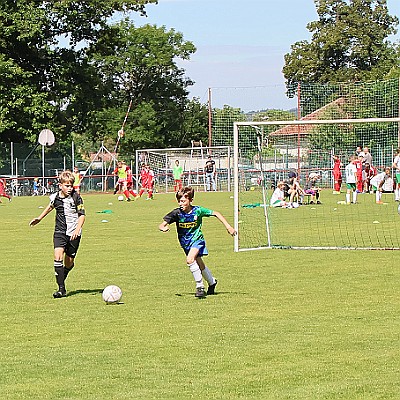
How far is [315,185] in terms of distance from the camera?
35.6m

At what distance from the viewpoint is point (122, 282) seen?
13.3 meters

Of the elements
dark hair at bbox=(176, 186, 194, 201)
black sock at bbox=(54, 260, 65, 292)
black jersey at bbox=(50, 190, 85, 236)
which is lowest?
black sock at bbox=(54, 260, 65, 292)

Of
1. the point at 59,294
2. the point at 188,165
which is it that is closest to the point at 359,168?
the point at 188,165

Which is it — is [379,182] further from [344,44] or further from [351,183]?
[344,44]

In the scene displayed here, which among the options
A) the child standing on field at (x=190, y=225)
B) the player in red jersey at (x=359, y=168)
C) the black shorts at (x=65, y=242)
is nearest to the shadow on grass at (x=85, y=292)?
the black shorts at (x=65, y=242)

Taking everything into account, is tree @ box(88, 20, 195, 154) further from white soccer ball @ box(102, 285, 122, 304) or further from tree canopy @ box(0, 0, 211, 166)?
white soccer ball @ box(102, 285, 122, 304)

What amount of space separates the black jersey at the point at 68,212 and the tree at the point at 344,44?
7143 cm

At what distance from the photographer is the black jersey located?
40.8 ft

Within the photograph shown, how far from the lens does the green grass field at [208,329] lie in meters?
7.14

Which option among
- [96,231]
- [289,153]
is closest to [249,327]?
[96,231]

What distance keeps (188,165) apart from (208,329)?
43.4 meters

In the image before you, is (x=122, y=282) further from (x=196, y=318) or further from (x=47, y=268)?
(x=196, y=318)

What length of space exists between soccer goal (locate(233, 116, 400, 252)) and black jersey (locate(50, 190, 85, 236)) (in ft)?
18.0

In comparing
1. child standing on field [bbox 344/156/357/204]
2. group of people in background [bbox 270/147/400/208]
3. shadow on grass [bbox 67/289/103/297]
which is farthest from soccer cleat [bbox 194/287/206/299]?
child standing on field [bbox 344/156/357/204]
